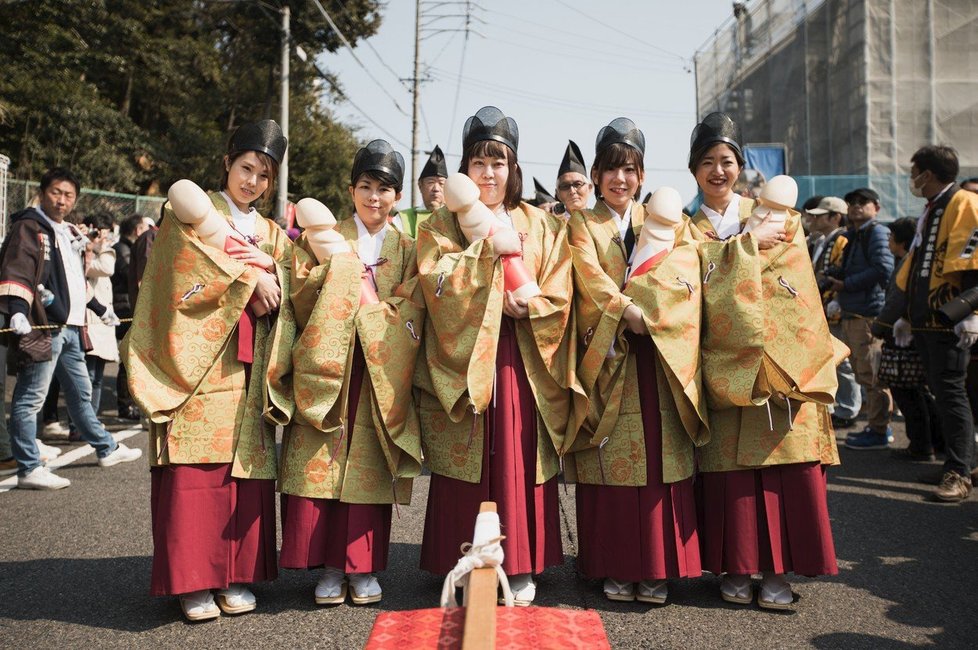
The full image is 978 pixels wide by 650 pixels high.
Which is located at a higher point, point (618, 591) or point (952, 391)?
point (952, 391)

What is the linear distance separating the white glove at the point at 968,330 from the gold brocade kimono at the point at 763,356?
185 centimetres

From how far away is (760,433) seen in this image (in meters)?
3.54

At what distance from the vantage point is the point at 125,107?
977 inches

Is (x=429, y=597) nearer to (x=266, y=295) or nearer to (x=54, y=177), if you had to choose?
(x=266, y=295)

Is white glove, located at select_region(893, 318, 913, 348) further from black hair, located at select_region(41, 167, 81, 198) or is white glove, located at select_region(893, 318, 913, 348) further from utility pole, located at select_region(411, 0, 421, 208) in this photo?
utility pole, located at select_region(411, 0, 421, 208)

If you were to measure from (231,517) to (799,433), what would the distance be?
246 centimetres

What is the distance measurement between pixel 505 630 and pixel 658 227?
236 centimetres

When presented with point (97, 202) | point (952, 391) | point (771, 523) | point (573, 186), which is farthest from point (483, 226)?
point (97, 202)

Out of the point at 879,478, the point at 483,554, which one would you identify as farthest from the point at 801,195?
the point at 483,554

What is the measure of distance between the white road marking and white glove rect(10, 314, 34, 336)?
1110 millimetres

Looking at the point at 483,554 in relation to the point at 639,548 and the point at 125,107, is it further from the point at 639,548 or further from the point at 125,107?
the point at 125,107

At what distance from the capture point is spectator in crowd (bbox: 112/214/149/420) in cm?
837

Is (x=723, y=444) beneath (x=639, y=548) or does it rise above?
above

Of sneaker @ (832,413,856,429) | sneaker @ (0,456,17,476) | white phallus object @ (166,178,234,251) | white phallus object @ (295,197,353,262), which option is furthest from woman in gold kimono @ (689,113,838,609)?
sneaker @ (0,456,17,476)
